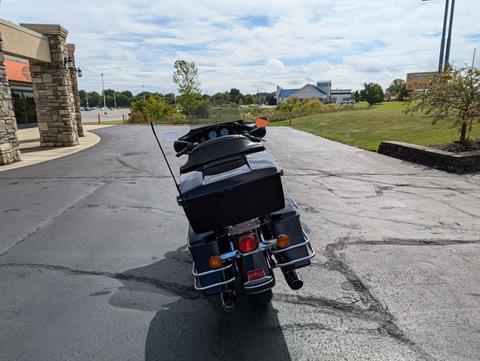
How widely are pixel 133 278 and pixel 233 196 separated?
1.95 metres

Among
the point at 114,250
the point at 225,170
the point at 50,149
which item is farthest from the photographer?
the point at 50,149

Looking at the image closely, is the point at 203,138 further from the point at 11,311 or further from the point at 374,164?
the point at 374,164

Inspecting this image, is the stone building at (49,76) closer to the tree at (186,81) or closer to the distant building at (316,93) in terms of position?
the tree at (186,81)

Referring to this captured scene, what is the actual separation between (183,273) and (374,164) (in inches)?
324

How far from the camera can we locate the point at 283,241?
2838mm

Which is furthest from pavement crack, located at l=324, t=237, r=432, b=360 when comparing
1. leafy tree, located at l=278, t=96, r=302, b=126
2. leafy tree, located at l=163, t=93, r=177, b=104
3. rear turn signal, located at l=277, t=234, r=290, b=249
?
leafy tree, located at l=163, t=93, r=177, b=104

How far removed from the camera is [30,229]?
Result: 550 centimetres

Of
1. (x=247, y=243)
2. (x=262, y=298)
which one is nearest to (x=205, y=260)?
(x=247, y=243)

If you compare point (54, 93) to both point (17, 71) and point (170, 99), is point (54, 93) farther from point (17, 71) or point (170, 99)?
point (170, 99)

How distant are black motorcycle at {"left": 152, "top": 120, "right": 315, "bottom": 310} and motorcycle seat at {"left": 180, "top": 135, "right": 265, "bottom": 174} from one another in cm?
7

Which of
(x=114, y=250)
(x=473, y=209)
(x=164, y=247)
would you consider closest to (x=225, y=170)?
(x=164, y=247)

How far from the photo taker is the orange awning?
1035 inches

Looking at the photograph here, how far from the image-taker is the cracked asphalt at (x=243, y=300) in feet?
9.00

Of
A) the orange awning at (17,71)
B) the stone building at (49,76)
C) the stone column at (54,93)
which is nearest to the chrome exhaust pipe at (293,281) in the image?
the stone building at (49,76)
